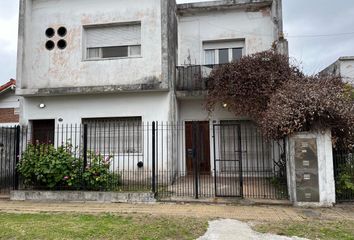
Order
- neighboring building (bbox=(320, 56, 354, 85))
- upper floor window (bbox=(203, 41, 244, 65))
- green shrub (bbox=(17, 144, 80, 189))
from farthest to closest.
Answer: upper floor window (bbox=(203, 41, 244, 65))
neighboring building (bbox=(320, 56, 354, 85))
green shrub (bbox=(17, 144, 80, 189))

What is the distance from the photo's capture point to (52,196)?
9266 millimetres

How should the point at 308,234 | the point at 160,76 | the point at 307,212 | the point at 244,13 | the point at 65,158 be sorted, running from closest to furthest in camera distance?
1. the point at 308,234
2. the point at 307,212
3. the point at 65,158
4. the point at 160,76
5. the point at 244,13

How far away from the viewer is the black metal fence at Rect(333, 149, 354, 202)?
8.33m

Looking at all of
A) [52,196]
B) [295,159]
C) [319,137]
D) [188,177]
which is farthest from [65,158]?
[319,137]

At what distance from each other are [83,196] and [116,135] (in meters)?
3.40

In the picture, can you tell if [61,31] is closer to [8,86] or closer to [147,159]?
[147,159]

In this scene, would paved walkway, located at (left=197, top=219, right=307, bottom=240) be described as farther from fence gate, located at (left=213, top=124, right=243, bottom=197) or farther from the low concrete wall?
fence gate, located at (left=213, top=124, right=243, bottom=197)

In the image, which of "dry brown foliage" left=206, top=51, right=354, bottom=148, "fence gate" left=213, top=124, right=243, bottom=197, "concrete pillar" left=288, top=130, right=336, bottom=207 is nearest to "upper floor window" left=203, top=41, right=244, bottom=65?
"dry brown foliage" left=206, top=51, right=354, bottom=148

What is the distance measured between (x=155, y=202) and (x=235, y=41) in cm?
860

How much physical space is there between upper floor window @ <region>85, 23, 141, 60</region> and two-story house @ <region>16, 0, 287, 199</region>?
0.13 feet

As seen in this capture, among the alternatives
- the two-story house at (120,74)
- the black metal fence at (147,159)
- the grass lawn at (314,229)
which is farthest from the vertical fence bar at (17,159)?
the grass lawn at (314,229)

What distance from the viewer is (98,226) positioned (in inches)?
250

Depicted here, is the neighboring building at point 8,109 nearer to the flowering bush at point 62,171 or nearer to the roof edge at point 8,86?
the roof edge at point 8,86

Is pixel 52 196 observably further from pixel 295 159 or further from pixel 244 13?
pixel 244 13
